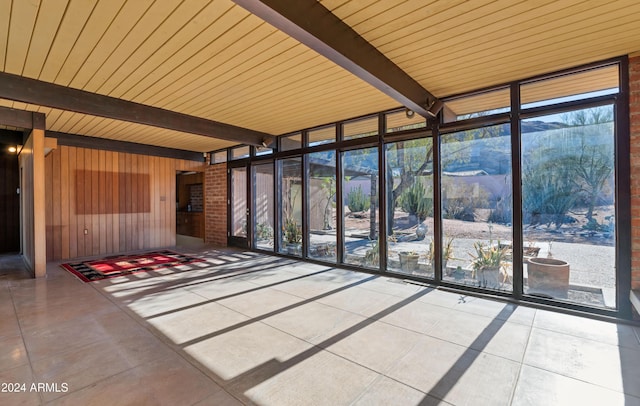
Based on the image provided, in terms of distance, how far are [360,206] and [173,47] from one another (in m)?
3.59

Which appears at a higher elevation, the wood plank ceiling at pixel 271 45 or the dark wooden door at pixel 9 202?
the wood plank ceiling at pixel 271 45

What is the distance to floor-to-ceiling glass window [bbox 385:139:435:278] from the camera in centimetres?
450

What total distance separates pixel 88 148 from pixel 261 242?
4.43 meters

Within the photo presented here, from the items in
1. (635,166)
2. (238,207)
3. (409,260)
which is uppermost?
(635,166)

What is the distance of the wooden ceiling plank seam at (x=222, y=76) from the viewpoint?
9.73 ft

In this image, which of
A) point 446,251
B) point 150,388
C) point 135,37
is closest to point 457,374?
point 150,388

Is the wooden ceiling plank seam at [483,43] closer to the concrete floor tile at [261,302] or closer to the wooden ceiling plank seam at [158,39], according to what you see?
the wooden ceiling plank seam at [158,39]

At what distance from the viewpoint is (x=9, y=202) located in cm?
724

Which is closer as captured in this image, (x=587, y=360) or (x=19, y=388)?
(x=19, y=388)

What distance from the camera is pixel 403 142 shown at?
15.7 ft

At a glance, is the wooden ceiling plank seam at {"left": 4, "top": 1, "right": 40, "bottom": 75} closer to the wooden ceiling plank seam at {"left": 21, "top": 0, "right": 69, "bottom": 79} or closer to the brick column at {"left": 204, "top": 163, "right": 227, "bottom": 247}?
the wooden ceiling plank seam at {"left": 21, "top": 0, "right": 69, "bottom": 79}

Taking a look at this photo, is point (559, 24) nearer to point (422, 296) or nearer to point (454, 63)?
point (454, 63)

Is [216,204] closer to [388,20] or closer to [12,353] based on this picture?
[12,353]

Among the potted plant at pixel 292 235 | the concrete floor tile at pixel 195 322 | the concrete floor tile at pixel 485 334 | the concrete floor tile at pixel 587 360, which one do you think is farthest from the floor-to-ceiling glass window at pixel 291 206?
the concrete floor tile at pixel 587 360
